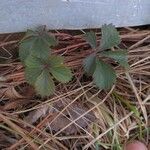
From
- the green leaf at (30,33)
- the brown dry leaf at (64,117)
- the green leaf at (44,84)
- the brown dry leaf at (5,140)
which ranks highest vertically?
the green leaf at (30,33)

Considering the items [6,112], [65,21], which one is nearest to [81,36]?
[65,21]

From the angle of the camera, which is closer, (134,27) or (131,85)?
(131,85)

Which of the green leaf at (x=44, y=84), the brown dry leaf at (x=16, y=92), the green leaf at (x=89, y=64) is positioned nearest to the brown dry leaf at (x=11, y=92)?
the brown dry leaf at (x=16, y=92)

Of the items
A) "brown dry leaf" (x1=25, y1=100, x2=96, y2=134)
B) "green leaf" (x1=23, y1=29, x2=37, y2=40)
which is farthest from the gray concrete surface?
"brown dry leaf" (x1=25, y1=100, x2=96, y2=134)

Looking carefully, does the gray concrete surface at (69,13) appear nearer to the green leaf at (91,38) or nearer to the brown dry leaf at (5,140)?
the green leaf at (91,38)

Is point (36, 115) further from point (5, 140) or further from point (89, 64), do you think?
point (89, 64)

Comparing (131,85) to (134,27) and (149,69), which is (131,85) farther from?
(134,27)
